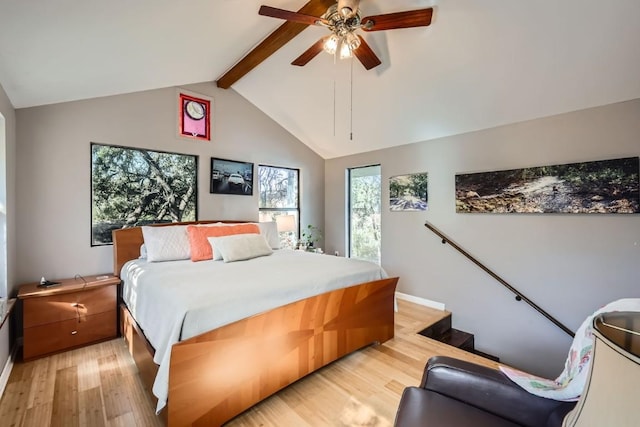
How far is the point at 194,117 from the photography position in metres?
3.72

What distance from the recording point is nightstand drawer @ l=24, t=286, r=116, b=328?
232cm

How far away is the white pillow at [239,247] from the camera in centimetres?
278

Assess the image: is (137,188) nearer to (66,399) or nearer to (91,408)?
(66,399)

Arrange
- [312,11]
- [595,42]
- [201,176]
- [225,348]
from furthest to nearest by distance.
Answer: [201,176] → [312,11] → [595,42] → [225,348]

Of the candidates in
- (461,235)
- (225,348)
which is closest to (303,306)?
(225,348)

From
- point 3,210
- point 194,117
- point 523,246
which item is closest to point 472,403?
point 523,246

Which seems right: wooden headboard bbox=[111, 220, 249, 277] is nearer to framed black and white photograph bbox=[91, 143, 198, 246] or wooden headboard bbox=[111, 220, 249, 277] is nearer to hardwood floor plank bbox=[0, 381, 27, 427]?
framed black and white photograph bbox=[91, 143, 198, 246]

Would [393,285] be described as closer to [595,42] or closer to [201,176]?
[595,42]

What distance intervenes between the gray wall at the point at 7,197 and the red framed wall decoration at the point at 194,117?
153 cm

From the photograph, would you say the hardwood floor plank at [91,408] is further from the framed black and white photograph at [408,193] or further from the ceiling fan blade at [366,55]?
the framed black and white photograph at [408,193]

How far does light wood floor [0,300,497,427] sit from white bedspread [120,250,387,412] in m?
0.46

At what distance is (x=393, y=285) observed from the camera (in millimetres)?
2643

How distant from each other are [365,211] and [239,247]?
248 cm

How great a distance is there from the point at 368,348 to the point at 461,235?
1.85 metres
